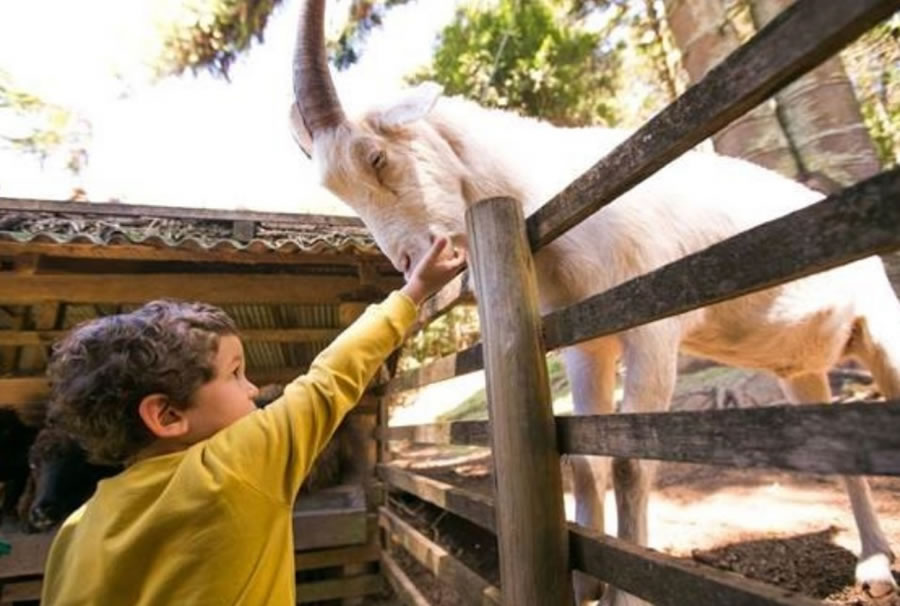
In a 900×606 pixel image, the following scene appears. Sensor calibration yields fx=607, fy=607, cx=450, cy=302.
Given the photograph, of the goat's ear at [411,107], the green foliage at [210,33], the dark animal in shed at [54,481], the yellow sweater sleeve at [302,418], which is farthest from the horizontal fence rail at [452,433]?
the green foliage at [210,33]

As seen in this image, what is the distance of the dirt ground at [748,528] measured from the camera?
3.20 m

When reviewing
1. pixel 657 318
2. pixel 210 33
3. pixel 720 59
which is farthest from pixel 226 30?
pixel 657 318

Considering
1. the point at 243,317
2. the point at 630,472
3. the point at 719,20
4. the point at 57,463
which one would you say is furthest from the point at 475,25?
the point at 630,472

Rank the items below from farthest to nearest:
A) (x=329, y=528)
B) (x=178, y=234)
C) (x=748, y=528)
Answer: (x=329, y=528) < (x=748, y=528) < (x=178, y=234)

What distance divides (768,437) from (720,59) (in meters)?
6.34

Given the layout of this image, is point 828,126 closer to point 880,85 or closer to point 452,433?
point 880,85

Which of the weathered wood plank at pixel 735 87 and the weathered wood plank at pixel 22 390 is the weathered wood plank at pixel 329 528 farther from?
the weathered wood plank at pixel 735 87

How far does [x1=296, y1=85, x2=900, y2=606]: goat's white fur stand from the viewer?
227cm

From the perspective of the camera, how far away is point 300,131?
281cm

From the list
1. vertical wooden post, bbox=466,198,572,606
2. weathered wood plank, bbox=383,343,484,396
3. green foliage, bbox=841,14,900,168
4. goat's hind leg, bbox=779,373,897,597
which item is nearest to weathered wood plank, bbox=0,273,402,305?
weathered wood plank, bbox=383,343,484,396

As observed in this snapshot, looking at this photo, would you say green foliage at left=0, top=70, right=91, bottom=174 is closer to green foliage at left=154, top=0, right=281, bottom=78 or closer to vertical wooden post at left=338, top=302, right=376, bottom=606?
green foliage at left=154, top=0, right=281, bottom=78

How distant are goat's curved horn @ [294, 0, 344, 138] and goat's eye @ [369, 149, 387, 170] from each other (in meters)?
0.24

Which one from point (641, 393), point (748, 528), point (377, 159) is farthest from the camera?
point (748, 528)

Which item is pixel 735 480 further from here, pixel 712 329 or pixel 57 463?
pixel 57 463
